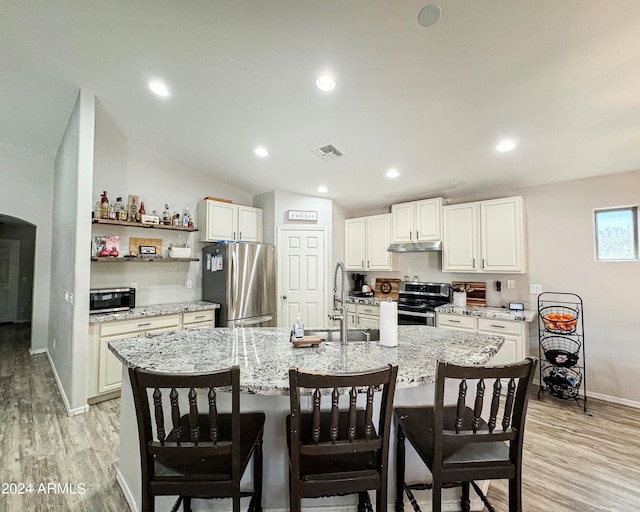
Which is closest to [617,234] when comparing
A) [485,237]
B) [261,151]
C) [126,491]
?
[485,237]

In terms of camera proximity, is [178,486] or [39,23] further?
[39,23]

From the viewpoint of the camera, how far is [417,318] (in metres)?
3.98

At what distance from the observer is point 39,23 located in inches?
82.3

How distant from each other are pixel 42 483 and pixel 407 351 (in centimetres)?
248

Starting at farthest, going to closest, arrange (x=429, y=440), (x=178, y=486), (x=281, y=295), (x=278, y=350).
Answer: (x=281, y=295) → (x=278, y=350) → (x=429, y=440) → (x=178, y=486)

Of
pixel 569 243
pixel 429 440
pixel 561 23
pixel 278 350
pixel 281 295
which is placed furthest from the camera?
pixel 281 295

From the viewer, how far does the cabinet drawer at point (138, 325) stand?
3.07 meters

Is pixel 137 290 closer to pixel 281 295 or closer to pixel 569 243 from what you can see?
pixel 281 295

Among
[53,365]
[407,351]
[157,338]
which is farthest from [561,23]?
[53,365]

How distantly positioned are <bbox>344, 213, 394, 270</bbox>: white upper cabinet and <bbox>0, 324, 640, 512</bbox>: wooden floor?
2.54 m

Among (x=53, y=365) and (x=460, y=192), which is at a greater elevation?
(x=460, y=192)

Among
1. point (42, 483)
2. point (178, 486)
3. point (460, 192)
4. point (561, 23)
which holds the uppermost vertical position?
point (561, 23)

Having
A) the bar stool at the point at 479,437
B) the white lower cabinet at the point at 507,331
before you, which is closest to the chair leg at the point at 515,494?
the bar stool at the point at 479,437

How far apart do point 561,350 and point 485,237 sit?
1466mm
